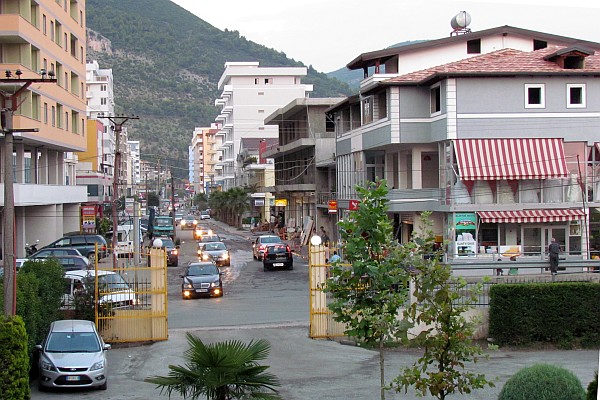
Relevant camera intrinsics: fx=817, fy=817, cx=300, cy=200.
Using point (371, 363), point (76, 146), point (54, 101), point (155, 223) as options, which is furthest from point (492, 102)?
point (155, 223)

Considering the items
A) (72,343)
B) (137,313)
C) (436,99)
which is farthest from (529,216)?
(72,343)

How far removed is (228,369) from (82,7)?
52.1 metres

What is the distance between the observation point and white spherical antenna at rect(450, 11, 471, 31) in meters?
49.6

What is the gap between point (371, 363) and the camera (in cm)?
2181

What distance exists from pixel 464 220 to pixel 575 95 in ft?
27.2

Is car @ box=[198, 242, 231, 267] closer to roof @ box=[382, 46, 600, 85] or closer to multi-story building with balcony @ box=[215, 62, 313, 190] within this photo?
roof @ box=[382, 46, 600, 85]

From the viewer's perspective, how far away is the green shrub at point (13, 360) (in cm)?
1549

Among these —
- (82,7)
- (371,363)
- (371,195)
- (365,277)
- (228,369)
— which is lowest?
(371,363)

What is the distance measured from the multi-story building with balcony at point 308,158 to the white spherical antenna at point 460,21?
15822mm

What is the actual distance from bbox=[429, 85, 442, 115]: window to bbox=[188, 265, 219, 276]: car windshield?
46.4 ft

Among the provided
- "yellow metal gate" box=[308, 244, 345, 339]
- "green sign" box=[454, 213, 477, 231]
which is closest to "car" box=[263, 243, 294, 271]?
"green sign" box=[454, 213, 477, 231]

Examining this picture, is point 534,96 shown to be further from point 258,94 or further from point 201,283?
point 258,94

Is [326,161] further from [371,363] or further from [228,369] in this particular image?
[228,369]

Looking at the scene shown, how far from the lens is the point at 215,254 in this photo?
50312mm
